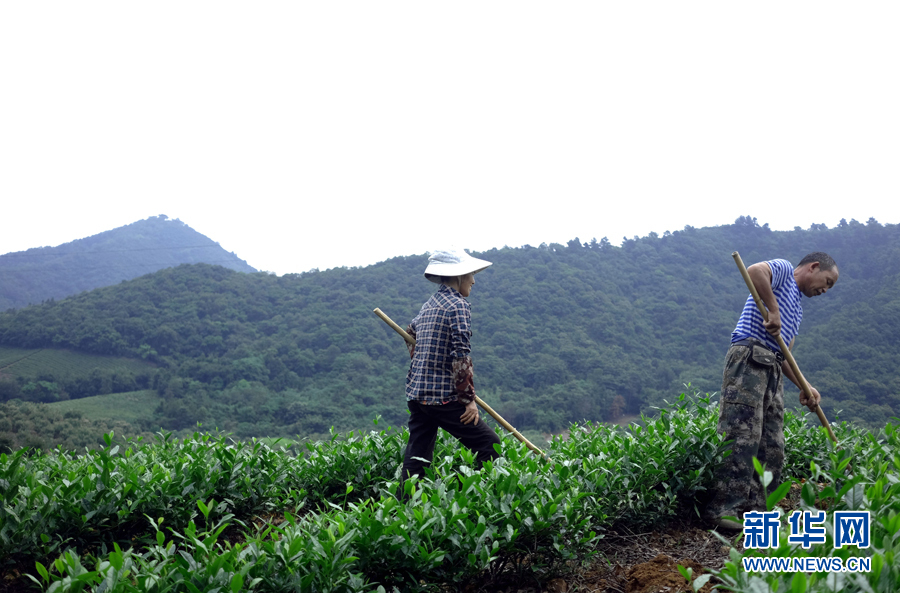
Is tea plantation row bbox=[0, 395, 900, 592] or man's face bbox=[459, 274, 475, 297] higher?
man's face bbox=[459, 274, 475, 297]

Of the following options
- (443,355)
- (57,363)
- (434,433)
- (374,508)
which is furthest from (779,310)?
(57,363)

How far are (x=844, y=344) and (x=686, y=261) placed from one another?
28743mm

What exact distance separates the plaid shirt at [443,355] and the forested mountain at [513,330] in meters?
25.1

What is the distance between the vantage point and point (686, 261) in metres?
56.3

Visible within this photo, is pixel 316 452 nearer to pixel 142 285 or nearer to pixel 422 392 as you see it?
pixel 422 392

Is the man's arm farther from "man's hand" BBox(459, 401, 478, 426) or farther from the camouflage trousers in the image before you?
"man's hand" BBox(459, 401, 478, 426)

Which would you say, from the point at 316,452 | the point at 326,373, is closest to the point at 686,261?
the point at 326,373

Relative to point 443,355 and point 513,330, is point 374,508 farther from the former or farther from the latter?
point 513,330

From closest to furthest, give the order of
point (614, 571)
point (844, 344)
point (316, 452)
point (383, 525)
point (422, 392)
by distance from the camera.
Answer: point (383, 525) < point (614, 571) < point (422, 392) < point (316, 452) < point (844, 344)

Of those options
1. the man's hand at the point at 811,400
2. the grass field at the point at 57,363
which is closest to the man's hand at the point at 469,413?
the man's hand at the point at 811,400

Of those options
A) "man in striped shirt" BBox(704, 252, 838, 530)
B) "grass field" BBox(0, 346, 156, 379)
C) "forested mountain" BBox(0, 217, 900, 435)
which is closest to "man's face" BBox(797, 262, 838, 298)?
"man in striped shirt" BBox(704, 252, 838, 530)

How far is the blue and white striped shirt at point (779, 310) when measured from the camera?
4.05m

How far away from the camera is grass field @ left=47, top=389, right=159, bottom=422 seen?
29422 millimetres

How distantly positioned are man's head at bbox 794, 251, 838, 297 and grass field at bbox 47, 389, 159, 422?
3096 centimetres
